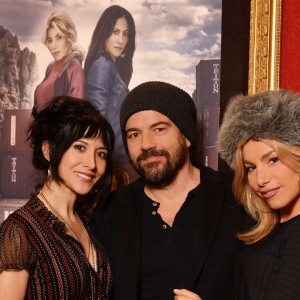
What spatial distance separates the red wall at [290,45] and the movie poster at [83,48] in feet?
0.88

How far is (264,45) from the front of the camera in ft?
7.40

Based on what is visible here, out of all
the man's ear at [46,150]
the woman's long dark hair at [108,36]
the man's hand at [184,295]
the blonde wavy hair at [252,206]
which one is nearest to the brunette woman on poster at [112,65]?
the woman's long dark hair at [108,36]

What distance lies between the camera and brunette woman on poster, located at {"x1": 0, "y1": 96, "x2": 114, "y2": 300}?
1.78 meters

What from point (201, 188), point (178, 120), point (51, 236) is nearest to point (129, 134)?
point (178, 120)

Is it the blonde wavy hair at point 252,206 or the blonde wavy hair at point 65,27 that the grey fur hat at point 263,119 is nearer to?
the blonde wavy hair at point 252,206

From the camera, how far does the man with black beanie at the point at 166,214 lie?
2061 mm

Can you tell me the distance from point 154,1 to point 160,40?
167mm

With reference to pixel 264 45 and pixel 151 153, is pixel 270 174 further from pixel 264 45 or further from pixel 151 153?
pixel 264 45

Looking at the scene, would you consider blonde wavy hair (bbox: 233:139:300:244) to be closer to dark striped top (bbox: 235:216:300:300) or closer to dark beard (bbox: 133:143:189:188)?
dark striped top (bbox: 235:216:300:300)

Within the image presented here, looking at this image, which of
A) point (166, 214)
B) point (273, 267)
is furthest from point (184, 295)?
point (166, 214)

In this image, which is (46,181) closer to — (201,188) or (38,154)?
(38,154)

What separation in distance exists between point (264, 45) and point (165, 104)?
48 centimetres

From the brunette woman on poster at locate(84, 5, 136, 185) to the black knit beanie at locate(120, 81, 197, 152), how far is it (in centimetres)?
16

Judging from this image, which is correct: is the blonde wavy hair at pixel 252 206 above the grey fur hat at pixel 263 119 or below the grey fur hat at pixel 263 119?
below
